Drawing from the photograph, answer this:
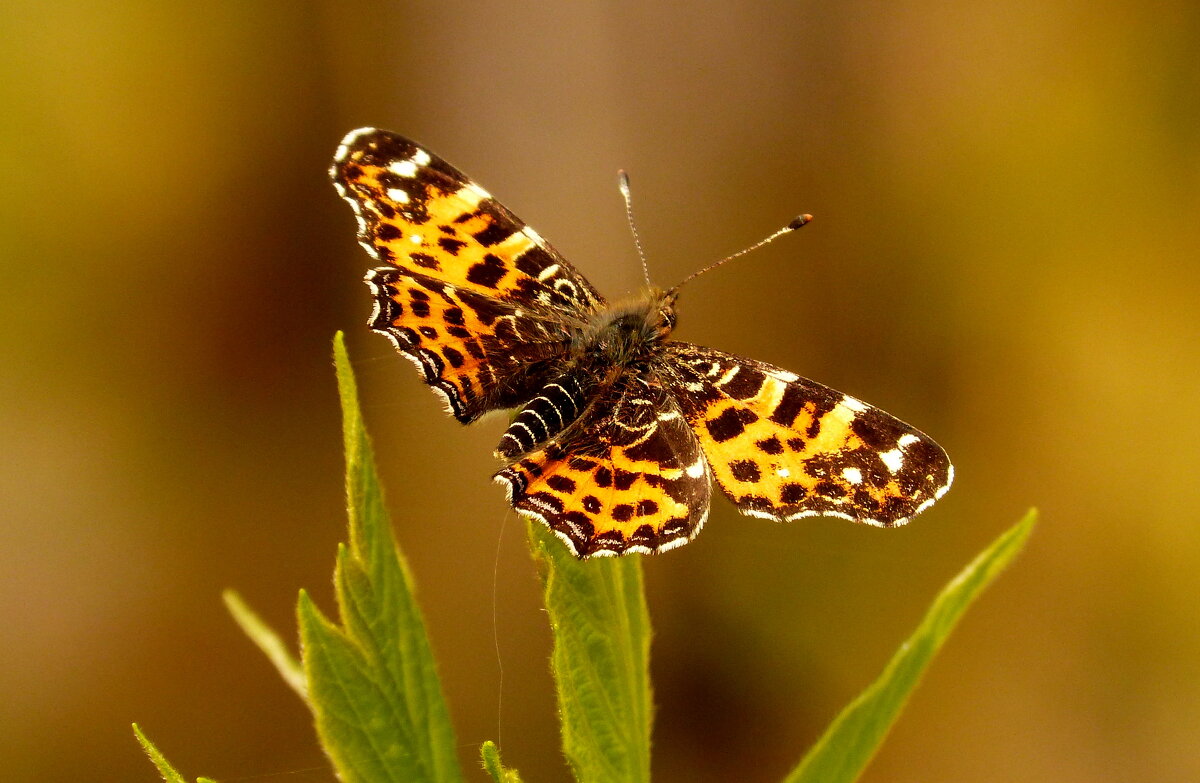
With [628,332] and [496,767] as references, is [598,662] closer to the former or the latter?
[496,767]

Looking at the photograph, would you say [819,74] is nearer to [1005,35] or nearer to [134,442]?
[1005,35]

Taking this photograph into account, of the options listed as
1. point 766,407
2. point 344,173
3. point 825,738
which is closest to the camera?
point 825,738

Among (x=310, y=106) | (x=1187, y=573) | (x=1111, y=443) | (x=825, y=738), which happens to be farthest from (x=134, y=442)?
(x=1187, y=573)

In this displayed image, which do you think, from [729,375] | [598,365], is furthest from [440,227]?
[729,375]

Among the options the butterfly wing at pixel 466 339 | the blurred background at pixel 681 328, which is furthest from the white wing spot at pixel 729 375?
the blurred background at pixel 681 328

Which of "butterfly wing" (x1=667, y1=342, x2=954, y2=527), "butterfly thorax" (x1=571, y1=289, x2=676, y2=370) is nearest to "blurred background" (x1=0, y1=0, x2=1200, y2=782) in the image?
"butterfly thorax" (x1=571, y1=289, x2=676, y2=370)

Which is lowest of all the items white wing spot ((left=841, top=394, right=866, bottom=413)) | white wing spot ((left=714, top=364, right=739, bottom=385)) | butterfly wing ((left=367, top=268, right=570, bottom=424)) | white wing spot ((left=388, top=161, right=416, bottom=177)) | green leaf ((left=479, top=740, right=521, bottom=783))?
white wing spot ((left=841, top=394, right=866, bottom=413))

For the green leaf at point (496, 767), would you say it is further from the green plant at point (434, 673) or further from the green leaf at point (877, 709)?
the green leaf at point (877, 709)

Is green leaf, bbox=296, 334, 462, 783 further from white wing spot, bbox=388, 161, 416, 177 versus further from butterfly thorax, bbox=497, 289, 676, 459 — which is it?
white wing spot, bbox=388, 161, 416, 177
